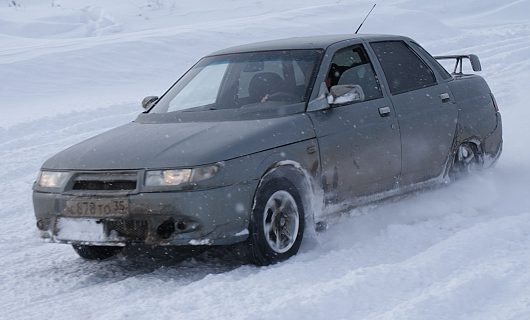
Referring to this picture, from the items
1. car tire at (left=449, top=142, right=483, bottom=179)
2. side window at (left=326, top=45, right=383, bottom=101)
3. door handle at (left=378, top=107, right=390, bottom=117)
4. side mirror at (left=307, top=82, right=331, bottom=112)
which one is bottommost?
car tire at (left=449, top=142, right=483, bottom=179)

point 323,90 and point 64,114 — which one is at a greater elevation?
point 323,90

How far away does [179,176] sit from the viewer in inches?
210

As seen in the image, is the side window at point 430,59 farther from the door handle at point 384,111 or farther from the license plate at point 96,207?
the license plate at point 96,207

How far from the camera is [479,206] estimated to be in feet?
23.1

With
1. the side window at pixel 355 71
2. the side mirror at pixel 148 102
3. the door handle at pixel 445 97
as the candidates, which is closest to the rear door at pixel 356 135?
the side window at pixel 355 71

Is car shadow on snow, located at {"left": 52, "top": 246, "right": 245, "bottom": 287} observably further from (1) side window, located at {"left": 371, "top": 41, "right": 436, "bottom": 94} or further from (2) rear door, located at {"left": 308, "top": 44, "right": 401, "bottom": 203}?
(1) side window, located at {"left": 371, "top": 41, "right": 436, "bottom": 94}

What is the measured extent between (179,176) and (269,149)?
66 centimetres

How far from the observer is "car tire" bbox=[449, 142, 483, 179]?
7621mm

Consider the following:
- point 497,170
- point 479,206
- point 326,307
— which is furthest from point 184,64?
point 326,307

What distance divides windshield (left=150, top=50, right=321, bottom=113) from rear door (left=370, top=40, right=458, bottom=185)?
2.77 ft

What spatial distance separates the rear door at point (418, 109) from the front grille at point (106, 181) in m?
2.34

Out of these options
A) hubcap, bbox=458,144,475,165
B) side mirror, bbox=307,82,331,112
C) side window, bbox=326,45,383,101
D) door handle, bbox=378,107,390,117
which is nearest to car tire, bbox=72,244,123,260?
side mirror, bbox=307,82,331,112

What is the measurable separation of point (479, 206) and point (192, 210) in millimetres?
2758

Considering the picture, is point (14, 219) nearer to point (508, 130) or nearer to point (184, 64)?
point (508, 130)
